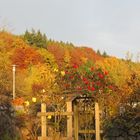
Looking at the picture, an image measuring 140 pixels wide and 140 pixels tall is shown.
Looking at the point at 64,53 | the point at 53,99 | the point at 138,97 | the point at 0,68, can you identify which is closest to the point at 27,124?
the point at 53,99

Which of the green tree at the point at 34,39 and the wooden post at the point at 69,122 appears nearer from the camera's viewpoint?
the wooden post at the point at 69,122

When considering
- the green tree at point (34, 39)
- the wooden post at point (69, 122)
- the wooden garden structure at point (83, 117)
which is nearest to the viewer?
the wooden post at point (69, 122)

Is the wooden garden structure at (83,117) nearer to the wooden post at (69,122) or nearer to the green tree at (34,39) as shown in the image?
the wooden post at (69,122)

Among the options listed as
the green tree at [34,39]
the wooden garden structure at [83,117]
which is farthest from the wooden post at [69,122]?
the green tree at [34,39]

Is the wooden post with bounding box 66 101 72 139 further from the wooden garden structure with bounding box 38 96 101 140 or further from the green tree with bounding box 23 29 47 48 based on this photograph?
the green tree with bounding box 23 29 47 48

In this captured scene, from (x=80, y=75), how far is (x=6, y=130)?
9.16 feet

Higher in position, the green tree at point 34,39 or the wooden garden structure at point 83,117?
the green tree at point 34,39

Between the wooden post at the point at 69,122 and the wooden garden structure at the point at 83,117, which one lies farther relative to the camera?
the wooden garden structure at the point at 83,117

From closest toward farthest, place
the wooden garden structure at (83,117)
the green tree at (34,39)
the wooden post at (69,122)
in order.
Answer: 1. the wooden post at (69,122)
2. the wooden garden structure at (83,117)
3. the green tree at (34,39)

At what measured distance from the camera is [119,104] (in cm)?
1172

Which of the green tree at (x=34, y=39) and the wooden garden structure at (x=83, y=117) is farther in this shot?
the green tree at (x=34, y=39)

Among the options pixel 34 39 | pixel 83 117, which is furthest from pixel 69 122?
pixel 34 39

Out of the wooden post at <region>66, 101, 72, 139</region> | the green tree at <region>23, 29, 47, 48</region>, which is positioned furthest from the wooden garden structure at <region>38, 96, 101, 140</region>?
the green tree at <region>23, 29, 47, 48</region>

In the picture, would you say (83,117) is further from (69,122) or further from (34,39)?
(34,39)
